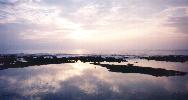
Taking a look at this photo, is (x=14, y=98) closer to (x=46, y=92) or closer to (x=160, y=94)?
(x=46, y=92)

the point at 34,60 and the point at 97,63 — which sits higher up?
the point at 34,60

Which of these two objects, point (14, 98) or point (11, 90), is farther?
point (11, 90)

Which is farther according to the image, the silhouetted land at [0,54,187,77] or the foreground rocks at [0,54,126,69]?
the foreground rocks at [0,54,126,69]

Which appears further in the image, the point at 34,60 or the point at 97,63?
the point at 34,60

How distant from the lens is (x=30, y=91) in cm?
2816

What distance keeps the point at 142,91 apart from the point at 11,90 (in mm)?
15463

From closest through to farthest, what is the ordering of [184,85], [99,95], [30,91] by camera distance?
1. [99,95]
2. [30,91]
3. [184,85]

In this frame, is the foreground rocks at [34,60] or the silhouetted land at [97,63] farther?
the foreground rocks at [34,60]

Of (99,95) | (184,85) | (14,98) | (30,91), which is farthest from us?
(184,85)

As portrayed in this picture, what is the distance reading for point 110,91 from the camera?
2861cm

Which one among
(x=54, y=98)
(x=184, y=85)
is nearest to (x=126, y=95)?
(x=54, y=98)

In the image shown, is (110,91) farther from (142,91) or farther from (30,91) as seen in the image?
(30,91)

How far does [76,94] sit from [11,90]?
26.9ft

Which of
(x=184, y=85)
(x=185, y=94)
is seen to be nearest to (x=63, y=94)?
(x=185, y=94)
